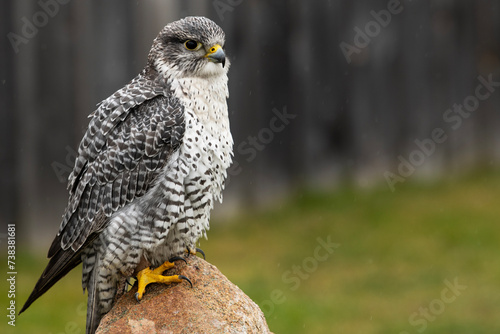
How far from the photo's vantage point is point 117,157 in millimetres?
4312

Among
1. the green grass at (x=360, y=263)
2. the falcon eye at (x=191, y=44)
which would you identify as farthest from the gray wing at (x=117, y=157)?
the green grass at (x=360, y=263)

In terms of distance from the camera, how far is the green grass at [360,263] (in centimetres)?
683

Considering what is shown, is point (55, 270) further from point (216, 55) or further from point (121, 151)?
point (216, 55)

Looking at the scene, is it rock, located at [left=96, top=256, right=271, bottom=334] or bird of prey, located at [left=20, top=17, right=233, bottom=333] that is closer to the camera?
rock, located at [left=96, top=256, right=271, bottom=334]

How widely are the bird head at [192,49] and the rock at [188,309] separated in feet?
3.75

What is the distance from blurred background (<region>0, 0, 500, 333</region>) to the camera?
718 cm

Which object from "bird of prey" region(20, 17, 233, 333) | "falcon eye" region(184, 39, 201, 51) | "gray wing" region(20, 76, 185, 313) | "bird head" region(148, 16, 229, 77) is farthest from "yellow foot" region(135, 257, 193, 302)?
"falcon eye" region(184, 39, 201, 51)

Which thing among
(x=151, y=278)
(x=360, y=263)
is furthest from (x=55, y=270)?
(x=360, y=263)

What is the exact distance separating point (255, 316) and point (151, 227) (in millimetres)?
767

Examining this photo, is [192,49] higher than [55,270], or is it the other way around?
[192,49]

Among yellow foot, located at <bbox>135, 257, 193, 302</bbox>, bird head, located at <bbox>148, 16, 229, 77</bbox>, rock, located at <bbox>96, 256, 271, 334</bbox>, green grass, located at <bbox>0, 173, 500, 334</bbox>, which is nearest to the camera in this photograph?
rock, located at <bbox>96, 256, 271, 334</bbox>

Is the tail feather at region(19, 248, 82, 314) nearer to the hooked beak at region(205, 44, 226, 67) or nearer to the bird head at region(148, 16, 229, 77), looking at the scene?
the bird head at region(148, 16, 229, 77)

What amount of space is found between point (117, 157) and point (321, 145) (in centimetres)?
485

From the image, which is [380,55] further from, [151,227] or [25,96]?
[151,227]
